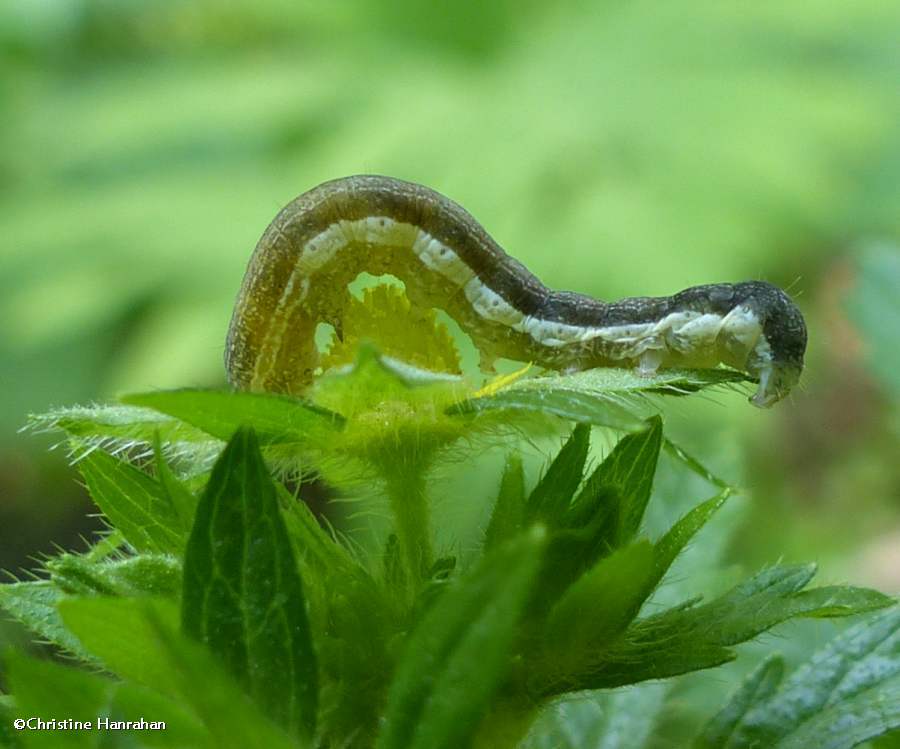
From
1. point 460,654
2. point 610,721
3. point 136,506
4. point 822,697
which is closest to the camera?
point 460,654

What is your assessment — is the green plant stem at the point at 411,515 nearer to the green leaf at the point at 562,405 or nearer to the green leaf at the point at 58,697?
the green leaf at the point at 562,405

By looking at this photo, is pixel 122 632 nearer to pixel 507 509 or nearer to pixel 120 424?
pixel 120 424

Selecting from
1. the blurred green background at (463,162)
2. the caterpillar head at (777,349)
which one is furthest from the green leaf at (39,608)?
the blurred green background at (463,162)

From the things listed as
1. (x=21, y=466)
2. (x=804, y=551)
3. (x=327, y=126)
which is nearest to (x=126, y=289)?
(x=21, y=466)

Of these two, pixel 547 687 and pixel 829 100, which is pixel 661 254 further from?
pixel 547 687

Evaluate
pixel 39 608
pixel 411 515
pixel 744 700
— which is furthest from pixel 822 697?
pixel 39 608

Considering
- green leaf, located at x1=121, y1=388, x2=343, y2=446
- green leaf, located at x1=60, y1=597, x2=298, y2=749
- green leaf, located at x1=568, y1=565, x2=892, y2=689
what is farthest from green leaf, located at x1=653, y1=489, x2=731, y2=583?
green leaf, located at x1=60, y1=597, x2=298, y2=749
